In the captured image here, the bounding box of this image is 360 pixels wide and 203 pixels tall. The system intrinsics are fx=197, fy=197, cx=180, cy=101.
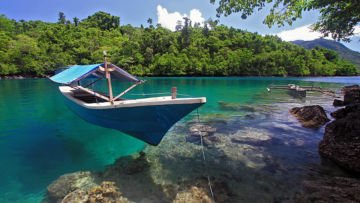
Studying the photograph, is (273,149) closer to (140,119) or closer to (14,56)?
(140,119)

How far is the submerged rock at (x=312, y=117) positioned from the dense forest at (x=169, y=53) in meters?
64.2

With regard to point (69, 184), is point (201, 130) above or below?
above

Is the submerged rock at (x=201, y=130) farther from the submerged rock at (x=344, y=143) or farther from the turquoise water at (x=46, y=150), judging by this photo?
the submerged rock at (x=344, y=143)

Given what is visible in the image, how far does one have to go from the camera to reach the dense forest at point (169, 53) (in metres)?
67.1

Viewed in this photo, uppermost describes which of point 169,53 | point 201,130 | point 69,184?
point 169,53

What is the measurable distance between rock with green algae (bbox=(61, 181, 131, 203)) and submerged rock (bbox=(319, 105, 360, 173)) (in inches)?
262

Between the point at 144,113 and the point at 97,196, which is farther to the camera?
the point at 144,113

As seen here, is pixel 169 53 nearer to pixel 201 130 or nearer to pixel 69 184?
pixel 201 130

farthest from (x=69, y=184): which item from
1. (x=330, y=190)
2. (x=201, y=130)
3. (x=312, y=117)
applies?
(x=312, y=117)

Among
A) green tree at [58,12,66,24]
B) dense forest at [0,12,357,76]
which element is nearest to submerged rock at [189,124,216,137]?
dense forest at [0,12,357,76]

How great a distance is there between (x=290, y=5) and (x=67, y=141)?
10.7 metres

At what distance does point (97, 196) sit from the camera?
504cm

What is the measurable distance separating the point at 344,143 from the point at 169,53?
80.1 metres

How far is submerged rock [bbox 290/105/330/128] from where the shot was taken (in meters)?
11.2
